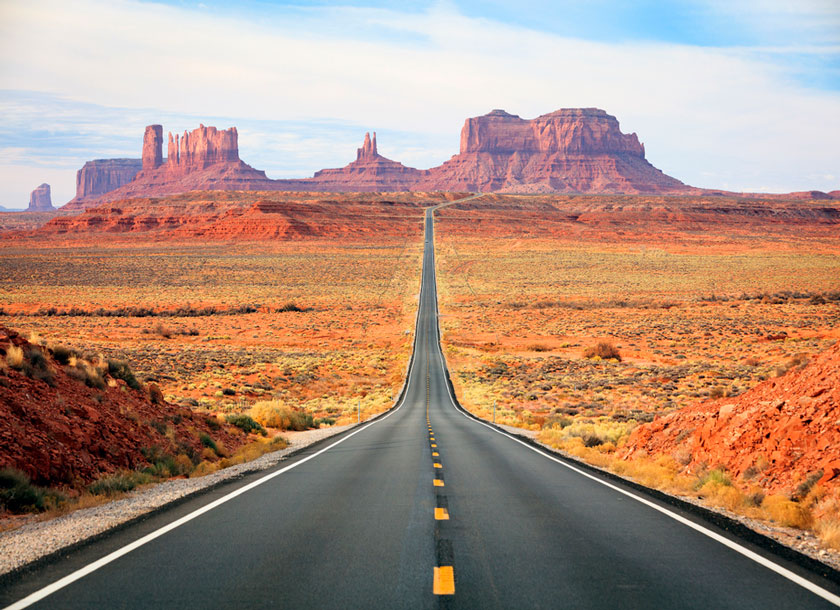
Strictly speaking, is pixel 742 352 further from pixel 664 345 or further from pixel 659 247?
pixel 659 247

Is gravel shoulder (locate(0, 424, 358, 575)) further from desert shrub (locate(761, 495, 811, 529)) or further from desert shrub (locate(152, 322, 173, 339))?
desert shrub (locate(152, 322, 173, 339))

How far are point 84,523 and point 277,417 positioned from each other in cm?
1684

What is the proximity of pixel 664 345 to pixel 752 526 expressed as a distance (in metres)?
47.1

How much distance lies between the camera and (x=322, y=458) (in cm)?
1448

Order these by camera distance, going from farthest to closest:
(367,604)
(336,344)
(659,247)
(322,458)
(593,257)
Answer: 1. (659,247)
2. (593,257)
3. (336,344)
4. (322,458)
5. (367,604)

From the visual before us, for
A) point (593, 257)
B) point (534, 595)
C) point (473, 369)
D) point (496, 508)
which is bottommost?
point (473, 369)

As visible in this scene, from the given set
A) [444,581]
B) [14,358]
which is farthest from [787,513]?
[14,358]

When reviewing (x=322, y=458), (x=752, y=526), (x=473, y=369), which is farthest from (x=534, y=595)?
(x=473, y=369)

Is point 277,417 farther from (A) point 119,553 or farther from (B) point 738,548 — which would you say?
(B) point 738,548

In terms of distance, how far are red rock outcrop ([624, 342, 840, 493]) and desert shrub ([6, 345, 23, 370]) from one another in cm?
1256

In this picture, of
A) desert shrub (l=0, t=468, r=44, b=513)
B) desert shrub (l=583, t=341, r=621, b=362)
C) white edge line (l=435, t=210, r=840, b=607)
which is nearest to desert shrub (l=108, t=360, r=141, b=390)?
desert shrub (l=0, t=468, r=44, b=513)

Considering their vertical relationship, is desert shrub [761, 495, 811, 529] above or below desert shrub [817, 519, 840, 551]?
below

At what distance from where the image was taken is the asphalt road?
17.0 feet

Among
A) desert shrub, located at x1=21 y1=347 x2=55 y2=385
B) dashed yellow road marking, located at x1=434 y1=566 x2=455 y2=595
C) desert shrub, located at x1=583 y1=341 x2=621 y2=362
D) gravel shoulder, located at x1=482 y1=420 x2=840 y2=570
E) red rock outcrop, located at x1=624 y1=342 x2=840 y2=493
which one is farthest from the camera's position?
desert shrub, located at x1=583 y1=341 x2=621 y2=362
